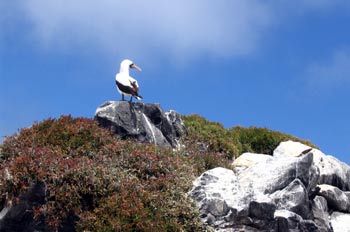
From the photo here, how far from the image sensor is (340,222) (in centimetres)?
2206

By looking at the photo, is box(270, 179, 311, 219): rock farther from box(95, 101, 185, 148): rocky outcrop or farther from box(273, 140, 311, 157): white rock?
box(273, 140, 311, 157): white rock

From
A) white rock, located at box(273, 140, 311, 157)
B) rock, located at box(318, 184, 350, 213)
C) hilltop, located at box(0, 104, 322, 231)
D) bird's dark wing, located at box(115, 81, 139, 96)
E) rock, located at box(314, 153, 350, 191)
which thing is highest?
white rock, located at box(273, 140, 311, 157)

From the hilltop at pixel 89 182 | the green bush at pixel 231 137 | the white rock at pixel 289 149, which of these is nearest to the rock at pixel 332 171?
the white rock at pixel 289 149

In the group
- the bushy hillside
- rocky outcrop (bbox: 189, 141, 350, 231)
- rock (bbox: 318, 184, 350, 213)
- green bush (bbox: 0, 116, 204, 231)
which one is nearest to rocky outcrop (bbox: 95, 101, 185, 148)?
the bushy hillside

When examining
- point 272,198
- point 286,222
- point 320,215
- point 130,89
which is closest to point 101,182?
point 272,198

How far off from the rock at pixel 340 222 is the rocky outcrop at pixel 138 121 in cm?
648

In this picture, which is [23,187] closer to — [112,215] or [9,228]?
[9,228]

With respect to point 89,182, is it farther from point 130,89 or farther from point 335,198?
point 335,198

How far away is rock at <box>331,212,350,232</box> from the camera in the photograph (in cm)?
2173

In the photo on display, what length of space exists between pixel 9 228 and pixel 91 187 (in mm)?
2340

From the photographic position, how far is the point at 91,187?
19.8 metres

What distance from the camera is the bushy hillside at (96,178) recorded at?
18984 millimetres

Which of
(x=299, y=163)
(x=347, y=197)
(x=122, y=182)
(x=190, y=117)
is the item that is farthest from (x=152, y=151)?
(x=190, y=117)

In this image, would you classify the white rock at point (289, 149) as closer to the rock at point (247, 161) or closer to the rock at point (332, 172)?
the rock at point (247, 161)
